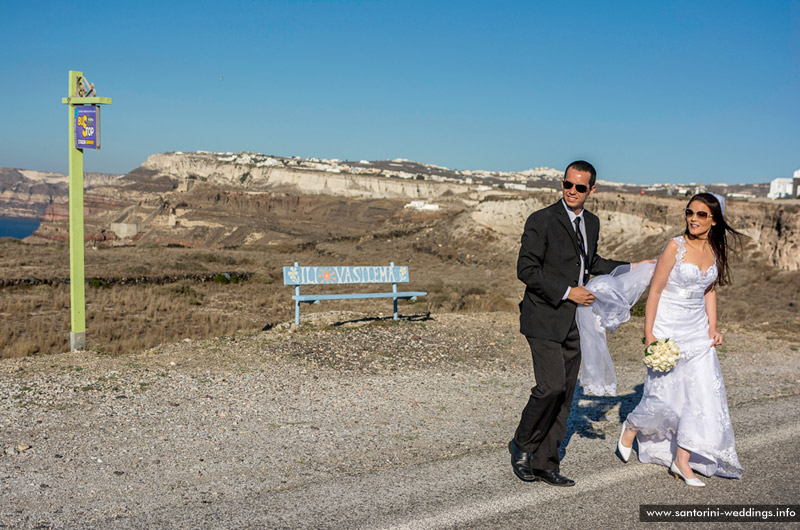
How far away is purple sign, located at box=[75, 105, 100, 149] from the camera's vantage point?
916cm

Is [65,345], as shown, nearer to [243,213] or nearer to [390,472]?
[390,472]

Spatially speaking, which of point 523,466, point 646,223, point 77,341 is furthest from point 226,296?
point 646,223

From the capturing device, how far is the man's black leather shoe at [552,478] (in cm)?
456

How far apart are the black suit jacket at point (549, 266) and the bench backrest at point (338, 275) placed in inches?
285

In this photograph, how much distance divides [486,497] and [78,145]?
7829 mm

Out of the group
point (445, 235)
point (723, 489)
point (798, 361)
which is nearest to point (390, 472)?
point (723, 489)

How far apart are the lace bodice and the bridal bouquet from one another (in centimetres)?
43

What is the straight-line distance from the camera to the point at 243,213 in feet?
315

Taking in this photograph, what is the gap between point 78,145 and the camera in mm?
9359

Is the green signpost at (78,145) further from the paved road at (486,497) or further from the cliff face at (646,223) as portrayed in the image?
the cliff face at (646,223)

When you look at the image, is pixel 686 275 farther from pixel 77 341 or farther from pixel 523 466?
pixel 77 341

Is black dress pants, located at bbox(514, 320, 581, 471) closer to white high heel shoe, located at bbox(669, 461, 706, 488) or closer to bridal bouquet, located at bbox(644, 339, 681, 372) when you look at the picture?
bridal bouquet, located at bbox(644, 339, 681, 372)

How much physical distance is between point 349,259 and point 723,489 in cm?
3598

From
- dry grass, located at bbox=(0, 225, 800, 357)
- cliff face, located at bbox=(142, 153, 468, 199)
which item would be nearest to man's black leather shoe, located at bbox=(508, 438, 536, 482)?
dry grass, located at bbox=(0, 225, 800, 357)
